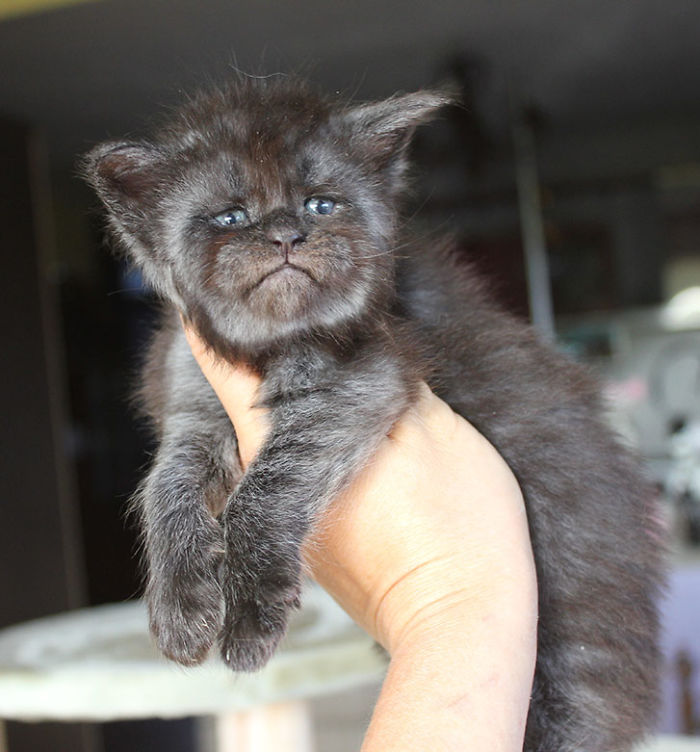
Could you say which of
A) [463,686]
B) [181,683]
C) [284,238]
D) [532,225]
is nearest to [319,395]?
[284,238]

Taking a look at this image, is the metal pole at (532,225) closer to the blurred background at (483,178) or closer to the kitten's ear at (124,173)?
the blurred background at (483,178)

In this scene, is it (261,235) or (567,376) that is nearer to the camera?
(261,235)

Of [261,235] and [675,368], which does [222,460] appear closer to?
[261,235]

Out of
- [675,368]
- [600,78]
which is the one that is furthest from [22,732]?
[600,78]

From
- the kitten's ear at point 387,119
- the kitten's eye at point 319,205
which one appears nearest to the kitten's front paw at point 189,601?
the kitten's eye at point 319,205

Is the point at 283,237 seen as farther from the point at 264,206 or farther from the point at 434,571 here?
the point at 434,571

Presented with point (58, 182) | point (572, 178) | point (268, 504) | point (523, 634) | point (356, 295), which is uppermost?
point (58, 182)
